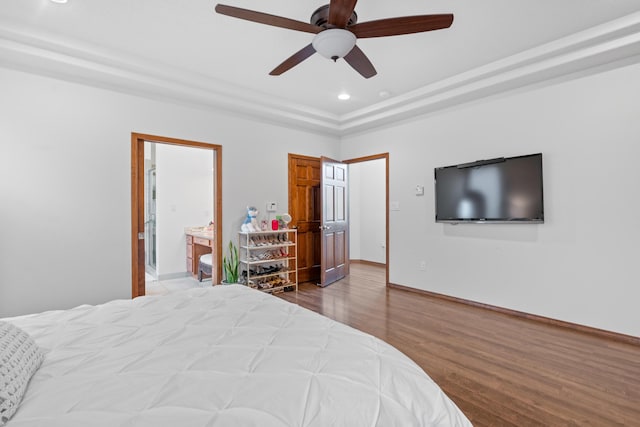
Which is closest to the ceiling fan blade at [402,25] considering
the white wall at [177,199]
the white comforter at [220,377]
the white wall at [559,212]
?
the white comforter at [220,377]

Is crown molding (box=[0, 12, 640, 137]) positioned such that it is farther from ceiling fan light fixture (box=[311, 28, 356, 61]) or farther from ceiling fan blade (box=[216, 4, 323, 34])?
ceiling fan light fixture (box=[311, 28, 356, 61])

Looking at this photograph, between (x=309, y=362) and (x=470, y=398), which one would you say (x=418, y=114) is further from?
(x=309, y=362)

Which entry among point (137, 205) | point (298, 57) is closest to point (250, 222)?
point (137, 205)

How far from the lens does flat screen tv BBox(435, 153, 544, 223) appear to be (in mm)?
3299

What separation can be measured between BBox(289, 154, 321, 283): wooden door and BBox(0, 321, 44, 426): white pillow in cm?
389

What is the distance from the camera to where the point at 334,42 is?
2.07m

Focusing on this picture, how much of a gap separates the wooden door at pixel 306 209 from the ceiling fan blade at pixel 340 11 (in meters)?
3.00

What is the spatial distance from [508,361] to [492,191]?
6.40 ft

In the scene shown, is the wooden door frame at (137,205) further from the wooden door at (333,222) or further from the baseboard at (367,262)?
the baseboard at (367,262)

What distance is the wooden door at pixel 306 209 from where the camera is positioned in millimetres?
4984

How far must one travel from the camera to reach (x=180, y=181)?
548 cm

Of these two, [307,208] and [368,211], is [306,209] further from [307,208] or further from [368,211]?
[368,211]

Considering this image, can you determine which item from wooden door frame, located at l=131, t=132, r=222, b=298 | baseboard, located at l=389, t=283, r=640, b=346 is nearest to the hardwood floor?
baseboard, located at l=389, t=283, r=640, b=346

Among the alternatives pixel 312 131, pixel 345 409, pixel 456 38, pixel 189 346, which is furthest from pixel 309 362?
pixel 312 131
